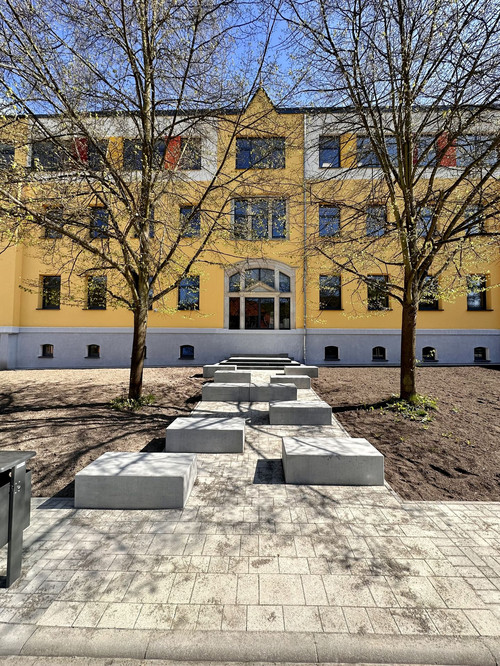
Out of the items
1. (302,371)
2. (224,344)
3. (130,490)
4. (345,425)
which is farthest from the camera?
(224,344)

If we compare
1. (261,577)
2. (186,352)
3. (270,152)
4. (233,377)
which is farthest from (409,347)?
(186,352)

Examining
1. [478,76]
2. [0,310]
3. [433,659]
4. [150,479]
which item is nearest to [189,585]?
[150,479]

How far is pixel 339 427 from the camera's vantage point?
6938 mm

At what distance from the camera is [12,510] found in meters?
2.85

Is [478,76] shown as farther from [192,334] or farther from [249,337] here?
[192,334]

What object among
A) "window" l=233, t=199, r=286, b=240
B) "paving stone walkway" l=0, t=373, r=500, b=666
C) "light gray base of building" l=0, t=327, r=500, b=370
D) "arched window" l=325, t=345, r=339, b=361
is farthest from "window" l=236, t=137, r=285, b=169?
"arched window" l=325, t=345, r=339, b=361

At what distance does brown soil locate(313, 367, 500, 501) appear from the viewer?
4676mm

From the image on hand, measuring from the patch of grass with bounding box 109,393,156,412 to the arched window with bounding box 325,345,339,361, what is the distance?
11.2 m

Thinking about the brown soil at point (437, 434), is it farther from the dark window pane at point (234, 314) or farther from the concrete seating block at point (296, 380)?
the dark window pane at point (234, 314)

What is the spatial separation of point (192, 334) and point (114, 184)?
10604mm

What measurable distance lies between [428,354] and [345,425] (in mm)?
13351

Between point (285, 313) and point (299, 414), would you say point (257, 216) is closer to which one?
point (299, 414)

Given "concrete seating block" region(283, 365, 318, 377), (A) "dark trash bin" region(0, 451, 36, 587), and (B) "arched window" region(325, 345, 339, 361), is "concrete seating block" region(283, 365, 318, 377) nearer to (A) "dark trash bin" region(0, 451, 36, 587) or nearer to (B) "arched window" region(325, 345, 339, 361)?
(B) "arched window" region(325, 345, 339, 361)

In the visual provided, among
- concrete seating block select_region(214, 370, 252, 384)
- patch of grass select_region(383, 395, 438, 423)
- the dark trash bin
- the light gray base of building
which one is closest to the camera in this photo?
the dark trash bin
